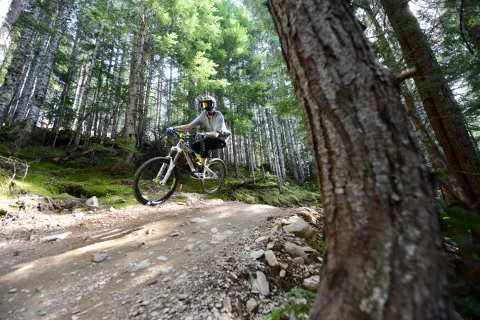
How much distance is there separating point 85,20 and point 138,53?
14.6 meters

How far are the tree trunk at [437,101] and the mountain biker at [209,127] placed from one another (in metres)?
3.79

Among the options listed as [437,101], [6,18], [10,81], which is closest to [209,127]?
[437,101]

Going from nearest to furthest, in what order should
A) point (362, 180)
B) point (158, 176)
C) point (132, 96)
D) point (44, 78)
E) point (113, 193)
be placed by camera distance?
1. point (362, 180)
2. point (158, 176)
3. point (113, 193)
4. point (132, 96)
5. point (44, 78)

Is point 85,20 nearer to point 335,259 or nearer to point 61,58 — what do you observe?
point 61,58

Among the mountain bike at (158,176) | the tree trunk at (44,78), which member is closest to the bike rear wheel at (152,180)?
the mountain bike at (158,176)

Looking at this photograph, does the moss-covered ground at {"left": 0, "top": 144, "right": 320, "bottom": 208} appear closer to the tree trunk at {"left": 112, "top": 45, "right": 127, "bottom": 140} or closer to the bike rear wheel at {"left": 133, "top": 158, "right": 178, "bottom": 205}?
the bike rear wheel at {"left": 133, "top": 158, "right": 178, "bottom": 205}

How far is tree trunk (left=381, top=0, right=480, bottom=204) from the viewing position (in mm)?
3180

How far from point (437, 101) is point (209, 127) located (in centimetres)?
451

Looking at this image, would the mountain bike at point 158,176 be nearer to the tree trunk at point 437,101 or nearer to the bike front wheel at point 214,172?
the bike front wheel at point 214,172

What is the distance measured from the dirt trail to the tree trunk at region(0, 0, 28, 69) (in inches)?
179

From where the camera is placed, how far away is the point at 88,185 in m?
5.89

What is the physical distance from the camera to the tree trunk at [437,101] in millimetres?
3180

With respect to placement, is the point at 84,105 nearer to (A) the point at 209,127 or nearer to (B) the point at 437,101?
(A) the point at 209,127

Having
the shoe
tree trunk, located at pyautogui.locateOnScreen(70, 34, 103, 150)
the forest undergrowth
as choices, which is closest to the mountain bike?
the shoe
